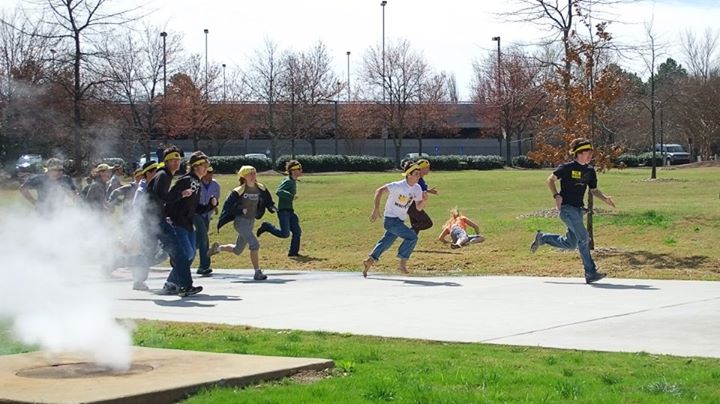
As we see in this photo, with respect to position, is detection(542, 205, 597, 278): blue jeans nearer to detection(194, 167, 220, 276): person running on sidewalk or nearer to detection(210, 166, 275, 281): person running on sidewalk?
detection(210, 166, 275, 281): person running on sidewalk

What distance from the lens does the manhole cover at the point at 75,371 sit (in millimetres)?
8609

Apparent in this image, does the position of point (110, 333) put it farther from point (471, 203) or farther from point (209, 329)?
point (471, 203)

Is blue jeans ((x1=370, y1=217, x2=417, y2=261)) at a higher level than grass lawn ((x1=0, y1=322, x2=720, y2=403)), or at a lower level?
higher

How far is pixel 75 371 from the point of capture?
8891 millimetres

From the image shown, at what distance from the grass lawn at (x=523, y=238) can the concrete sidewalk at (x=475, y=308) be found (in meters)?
1.76

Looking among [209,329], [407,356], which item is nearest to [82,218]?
[209,329]

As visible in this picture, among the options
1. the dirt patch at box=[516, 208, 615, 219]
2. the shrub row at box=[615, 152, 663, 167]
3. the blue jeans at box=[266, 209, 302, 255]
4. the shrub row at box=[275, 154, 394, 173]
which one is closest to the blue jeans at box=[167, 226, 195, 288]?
the blue jeans at box=[266, 209, 302, 255]

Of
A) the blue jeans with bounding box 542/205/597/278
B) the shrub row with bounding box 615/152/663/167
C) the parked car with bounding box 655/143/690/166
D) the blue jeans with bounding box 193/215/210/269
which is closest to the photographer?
the blue jeans with bounding box 542/205/597/278

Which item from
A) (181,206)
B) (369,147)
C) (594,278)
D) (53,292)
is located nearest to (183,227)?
(181,206)

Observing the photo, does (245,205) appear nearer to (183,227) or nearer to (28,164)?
(183,227)

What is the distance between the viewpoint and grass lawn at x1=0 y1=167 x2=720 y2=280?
1834 centimetres

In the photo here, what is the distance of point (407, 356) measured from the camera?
9.57 m

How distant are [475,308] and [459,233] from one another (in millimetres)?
8714

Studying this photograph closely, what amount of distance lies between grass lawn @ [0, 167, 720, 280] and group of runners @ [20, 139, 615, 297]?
1.29 m
